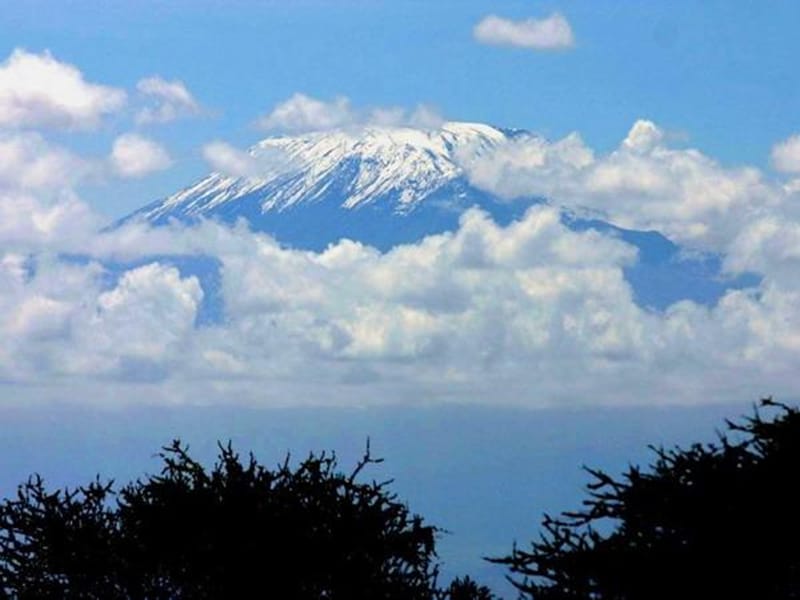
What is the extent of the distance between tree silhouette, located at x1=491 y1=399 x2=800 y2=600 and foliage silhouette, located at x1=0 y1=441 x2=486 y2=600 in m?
11.7

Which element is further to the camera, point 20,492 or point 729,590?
point 20,492

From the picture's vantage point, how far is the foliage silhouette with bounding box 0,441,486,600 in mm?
38000

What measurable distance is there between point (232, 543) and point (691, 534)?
52.6ft

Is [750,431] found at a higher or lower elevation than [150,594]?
higher

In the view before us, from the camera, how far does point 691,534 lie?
24.8m

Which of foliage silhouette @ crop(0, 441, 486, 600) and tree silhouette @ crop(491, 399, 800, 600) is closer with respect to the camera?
tree silhouette @ crop(491, 399, 800, 600)

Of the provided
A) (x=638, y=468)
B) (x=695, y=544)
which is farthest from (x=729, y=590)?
(x=638, y=468)

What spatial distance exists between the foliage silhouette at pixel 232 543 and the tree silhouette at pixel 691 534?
1166cm

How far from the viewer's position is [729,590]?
2417cm

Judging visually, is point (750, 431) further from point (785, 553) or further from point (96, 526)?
point (96, 526)

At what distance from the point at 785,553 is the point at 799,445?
182 centimetres

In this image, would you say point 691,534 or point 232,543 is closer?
point 691,534

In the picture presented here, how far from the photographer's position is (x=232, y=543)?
38125mm

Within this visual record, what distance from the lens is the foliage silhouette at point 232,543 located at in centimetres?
3800
